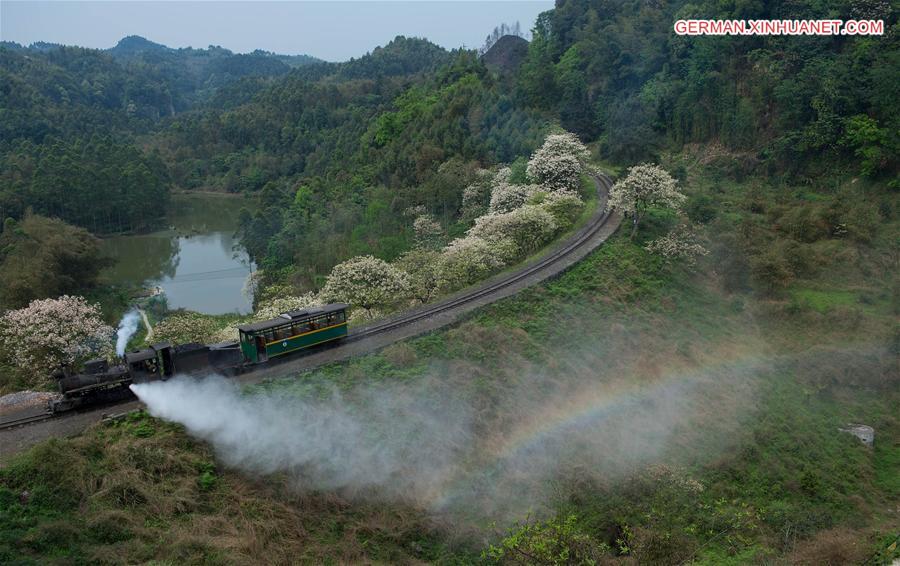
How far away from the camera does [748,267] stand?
Answer: 3136 cm

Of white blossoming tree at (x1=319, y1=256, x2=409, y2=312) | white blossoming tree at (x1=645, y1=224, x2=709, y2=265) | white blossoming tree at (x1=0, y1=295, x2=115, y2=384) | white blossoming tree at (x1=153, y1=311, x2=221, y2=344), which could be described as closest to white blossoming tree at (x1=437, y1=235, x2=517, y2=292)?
white blossoming tree at (x1=319, y1=256, x2=409, y2=312)

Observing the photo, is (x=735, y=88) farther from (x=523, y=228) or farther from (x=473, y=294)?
(x=473, y=294)

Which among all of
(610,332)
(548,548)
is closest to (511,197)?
(610,332)

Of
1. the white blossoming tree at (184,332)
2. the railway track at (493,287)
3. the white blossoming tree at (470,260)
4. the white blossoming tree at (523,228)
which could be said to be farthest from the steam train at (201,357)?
the white blossoming tree at (523,228)

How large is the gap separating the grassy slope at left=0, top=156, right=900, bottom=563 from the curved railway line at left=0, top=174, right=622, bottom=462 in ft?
2.45

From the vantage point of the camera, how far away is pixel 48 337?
74.9ft

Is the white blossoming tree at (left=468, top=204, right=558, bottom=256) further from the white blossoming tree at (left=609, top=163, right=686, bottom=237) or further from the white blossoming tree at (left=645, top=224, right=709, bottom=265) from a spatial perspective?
the white blossoming tree at (left=645, top=224, right=709, bottom=265)

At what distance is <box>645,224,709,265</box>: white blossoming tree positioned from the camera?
3234cm

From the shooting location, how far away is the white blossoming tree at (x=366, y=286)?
26812 mm

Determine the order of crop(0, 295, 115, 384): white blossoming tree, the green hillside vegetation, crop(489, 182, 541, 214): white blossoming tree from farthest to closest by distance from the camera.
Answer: crop(489, 182, 541, 214): white blossoming tree
crop(0, 295, 115, 384): white blossoming tree
the green hillside vegetation

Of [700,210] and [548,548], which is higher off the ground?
[700,210]

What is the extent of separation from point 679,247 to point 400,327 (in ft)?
58.0

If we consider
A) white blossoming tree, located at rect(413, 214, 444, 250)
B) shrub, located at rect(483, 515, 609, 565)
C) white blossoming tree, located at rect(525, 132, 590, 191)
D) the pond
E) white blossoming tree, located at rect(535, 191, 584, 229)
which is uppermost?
white blossoming tree, located at rect(525, 132, 590, 191)

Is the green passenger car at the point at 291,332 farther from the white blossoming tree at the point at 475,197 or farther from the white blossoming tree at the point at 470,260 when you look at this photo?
the white blossoming tree at the point at 475,197
